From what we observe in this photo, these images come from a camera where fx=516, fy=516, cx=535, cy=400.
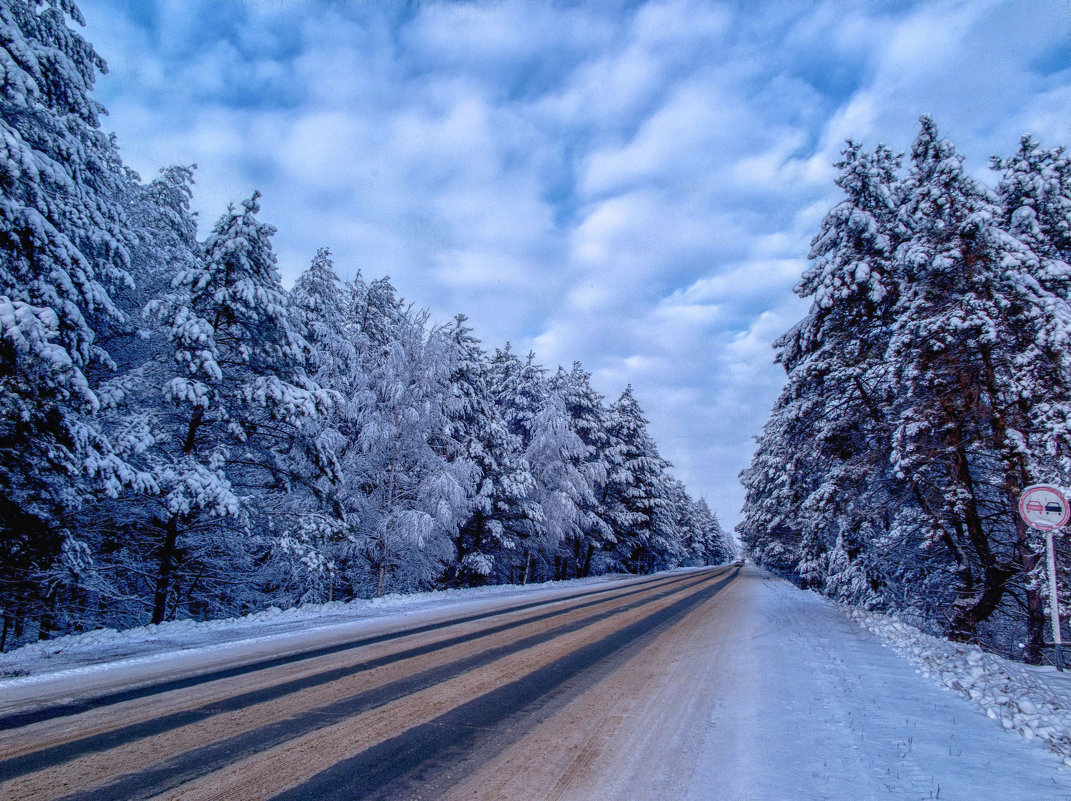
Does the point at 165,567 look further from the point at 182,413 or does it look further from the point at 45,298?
the point at 45,298

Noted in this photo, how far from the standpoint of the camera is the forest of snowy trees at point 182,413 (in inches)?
364

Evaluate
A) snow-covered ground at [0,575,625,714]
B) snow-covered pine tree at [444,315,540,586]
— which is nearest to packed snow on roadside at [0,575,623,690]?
snow-covered ground at [0,575,625,714]

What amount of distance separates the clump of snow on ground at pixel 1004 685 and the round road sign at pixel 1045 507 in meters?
2.05

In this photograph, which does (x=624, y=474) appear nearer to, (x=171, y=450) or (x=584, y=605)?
(x=584, y=605)

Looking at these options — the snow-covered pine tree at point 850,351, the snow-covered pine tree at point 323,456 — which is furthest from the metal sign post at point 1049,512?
the snow-covered pine tree at point 323,456

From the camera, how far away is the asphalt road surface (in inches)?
132

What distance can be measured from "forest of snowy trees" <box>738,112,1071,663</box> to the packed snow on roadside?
10.6m

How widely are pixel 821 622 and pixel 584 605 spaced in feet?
19.2

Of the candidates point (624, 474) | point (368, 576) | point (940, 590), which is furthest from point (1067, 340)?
point (624, 474)

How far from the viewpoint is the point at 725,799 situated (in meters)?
3.27

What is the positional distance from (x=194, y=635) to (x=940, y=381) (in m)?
14.5

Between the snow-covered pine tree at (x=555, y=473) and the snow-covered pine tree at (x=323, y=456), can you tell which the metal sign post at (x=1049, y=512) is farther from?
the snow-covered pine tree at (x=555, y=473)

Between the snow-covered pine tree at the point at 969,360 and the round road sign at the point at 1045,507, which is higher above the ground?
the snow-covered pine tree at the point at 969,360

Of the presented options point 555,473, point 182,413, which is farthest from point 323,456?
point 555,473
